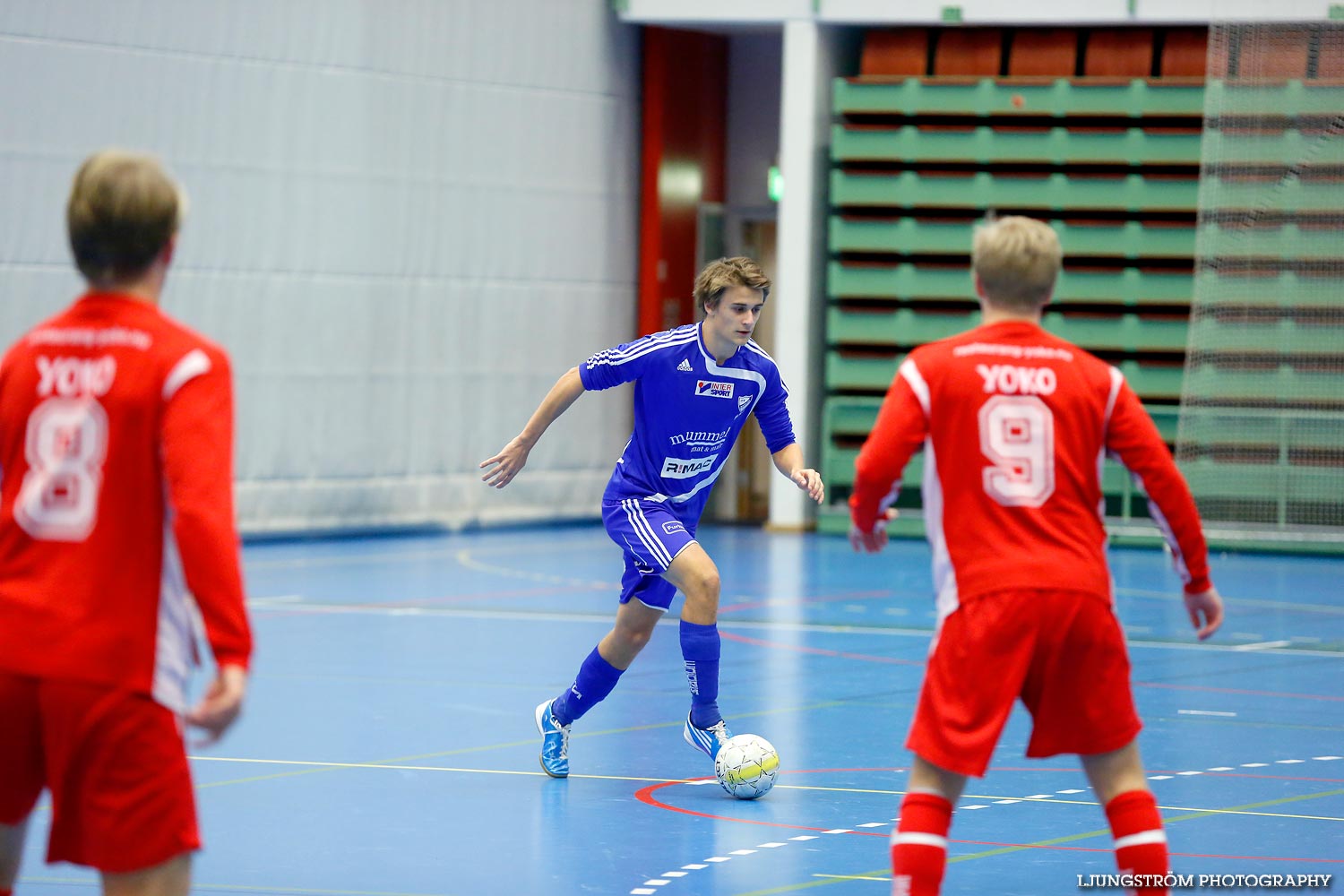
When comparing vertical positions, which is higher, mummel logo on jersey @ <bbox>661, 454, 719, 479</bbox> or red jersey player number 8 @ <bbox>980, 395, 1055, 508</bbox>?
red jersey player number 8 @ <bbox>980, 395, 1055, 508</bbox>

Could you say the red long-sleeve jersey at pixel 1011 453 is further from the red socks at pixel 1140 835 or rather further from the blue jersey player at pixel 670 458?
the blue jersey player at pixel 670 458

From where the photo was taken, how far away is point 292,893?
16.4 ft

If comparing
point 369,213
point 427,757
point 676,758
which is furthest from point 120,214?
point 369,213

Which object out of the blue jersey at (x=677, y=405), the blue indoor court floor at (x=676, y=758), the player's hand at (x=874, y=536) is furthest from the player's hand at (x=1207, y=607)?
the blue jersey at (x=677, y=405)

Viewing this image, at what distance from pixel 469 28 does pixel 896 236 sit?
14.2 ft

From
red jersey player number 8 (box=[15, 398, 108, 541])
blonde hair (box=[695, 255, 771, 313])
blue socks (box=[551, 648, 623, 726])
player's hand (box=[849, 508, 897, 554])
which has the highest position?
blonde hair (box=[695, 255, 771, 313])

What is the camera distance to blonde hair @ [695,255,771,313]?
21.5 feet

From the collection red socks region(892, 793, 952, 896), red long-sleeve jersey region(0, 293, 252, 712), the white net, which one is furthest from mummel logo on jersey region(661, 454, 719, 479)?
the white net

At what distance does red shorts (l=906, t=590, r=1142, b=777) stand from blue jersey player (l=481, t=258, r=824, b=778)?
8.71 feet

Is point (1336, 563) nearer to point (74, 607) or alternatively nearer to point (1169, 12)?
point (1169, 12)

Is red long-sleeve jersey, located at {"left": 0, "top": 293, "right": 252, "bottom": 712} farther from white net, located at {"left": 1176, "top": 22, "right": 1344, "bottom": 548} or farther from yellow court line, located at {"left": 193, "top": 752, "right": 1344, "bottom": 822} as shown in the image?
white net, located at {"left": 1176, "top": 22, "right": 1344, "bottom": 548}

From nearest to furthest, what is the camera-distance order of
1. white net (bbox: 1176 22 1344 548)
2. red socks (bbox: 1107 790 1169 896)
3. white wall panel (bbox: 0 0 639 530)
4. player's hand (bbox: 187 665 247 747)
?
player's hand (bbox: 187 665 247 747), red socks (bbox: 1107 790 1169 896), white wall panel (bbox: 0 0 639 530), white net (bbox: 1176 22 1344 548)

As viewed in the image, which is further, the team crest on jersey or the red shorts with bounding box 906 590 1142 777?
the team crest on jersey

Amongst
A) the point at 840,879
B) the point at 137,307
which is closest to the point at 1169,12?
the point at 840,879
